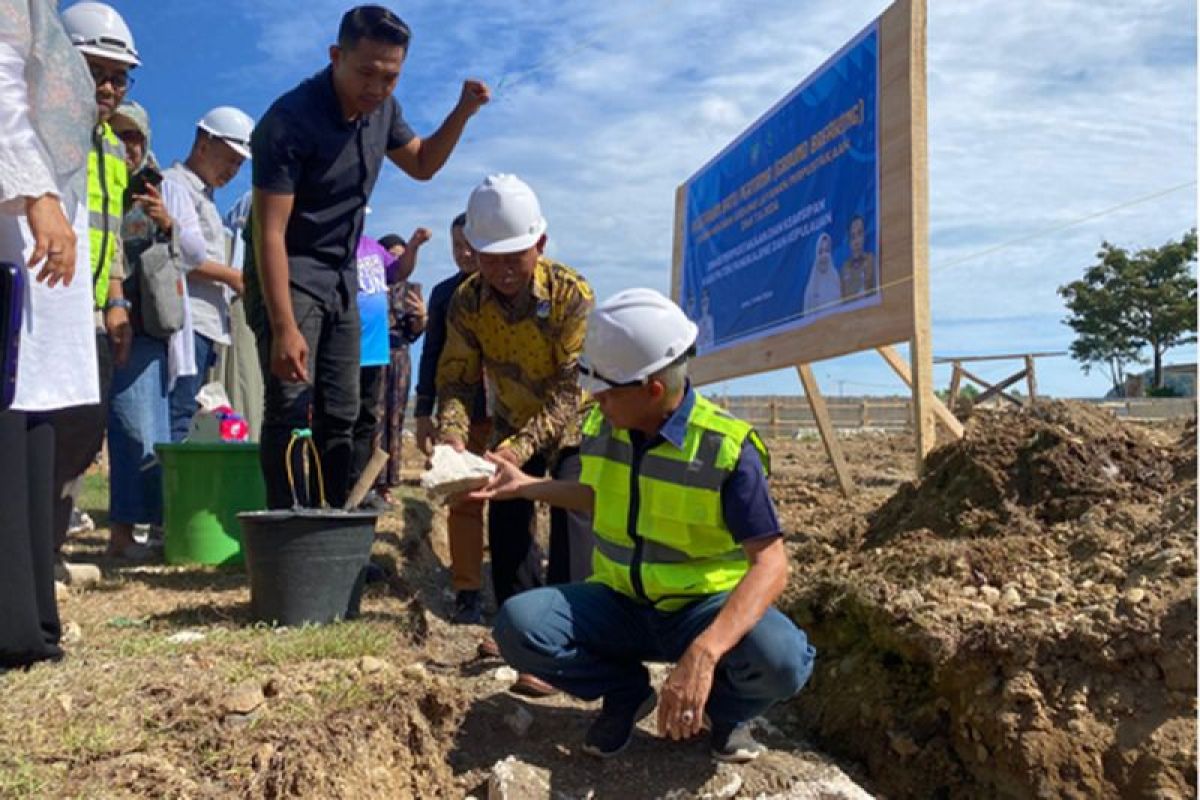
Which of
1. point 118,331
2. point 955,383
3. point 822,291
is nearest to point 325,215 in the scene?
point 118,331

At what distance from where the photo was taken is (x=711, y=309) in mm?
8180

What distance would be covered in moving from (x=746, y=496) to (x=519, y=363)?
1.34 meters

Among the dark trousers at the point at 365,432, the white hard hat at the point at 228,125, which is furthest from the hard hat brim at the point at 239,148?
the dark trousers at the point at 365,432

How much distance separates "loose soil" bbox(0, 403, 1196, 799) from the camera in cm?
225

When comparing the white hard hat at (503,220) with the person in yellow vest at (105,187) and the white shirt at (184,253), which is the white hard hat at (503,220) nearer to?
the person in yellow vest at (105,187)

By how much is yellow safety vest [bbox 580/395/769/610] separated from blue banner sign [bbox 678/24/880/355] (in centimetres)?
304

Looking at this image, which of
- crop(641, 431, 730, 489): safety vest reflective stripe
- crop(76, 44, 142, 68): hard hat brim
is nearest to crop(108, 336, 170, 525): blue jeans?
crop(76, 44, 142, 68): hard hat brim

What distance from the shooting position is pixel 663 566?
2521 millimetres

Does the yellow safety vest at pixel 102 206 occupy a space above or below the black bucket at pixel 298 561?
above

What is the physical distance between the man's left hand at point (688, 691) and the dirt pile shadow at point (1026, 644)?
0.79m

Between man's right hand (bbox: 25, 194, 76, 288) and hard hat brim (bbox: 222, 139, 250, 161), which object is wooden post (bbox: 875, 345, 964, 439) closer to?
hard hat brim (bbox: 222, 139, 250, 161)

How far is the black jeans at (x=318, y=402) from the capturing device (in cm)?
365

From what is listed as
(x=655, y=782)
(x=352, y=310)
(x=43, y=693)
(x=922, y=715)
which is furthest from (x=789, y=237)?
(x=43, y=693)

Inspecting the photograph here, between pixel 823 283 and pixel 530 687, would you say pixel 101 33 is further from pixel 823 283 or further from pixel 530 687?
pixel 823 283
